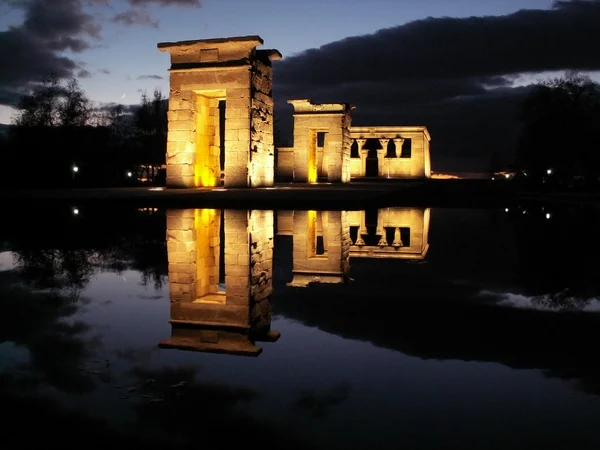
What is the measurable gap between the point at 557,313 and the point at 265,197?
11.4 metres

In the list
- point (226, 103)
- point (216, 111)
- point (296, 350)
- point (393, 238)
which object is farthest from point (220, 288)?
point (216, 111)

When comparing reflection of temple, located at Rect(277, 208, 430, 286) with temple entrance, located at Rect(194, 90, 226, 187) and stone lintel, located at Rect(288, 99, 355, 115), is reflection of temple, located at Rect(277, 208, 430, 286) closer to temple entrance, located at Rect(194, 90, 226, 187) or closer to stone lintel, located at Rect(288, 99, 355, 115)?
temple entrance, located at Rect(194, 90, 226, 187)

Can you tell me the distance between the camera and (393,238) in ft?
30.4

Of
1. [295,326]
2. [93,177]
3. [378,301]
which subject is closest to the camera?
[295,326]

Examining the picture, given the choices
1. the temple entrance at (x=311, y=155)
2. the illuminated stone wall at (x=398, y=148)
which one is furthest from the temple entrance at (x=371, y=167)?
the temple entrance at (x=311, y=155)

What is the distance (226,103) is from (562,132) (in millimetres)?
26519

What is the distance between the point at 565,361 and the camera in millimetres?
2816

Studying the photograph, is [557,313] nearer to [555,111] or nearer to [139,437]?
[139,437]

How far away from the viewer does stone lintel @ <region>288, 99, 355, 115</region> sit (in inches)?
1288

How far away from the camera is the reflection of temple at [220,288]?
332 cm

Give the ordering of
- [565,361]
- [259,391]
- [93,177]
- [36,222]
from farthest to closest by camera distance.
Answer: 1. [93,177]
2. [36,222]
3. [565,361]
4. [259,391]

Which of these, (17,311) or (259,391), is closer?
(259,391)

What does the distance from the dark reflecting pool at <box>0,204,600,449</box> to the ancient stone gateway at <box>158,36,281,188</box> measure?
529 inches

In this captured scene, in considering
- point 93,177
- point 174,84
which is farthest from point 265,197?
point 93,177
